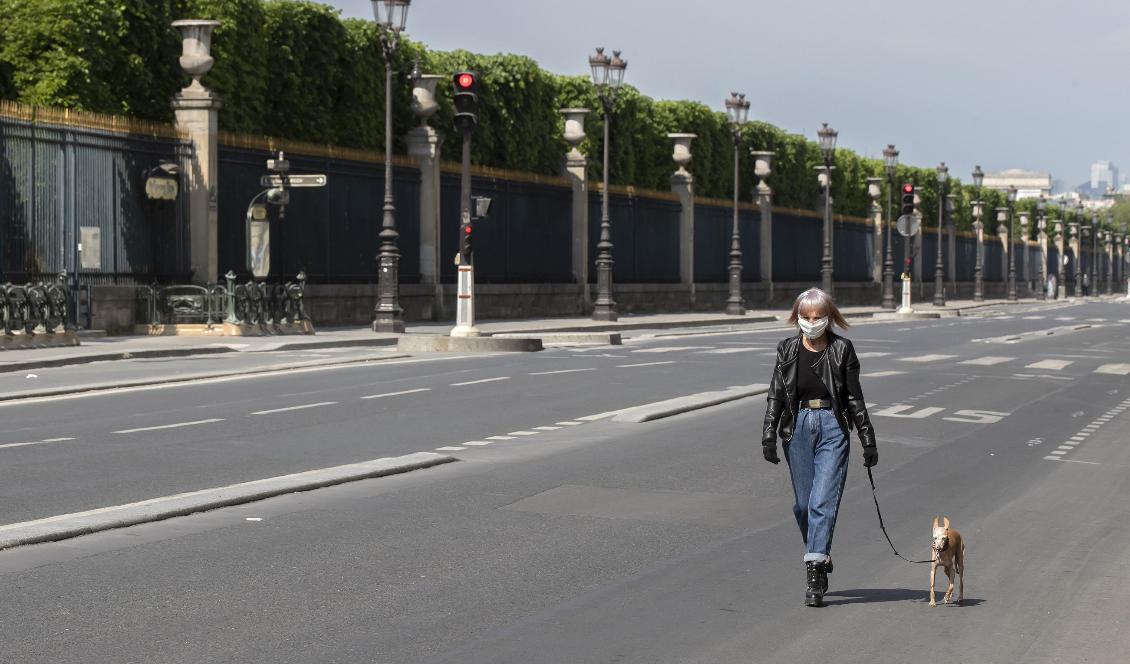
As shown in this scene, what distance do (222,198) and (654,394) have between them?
702 inches

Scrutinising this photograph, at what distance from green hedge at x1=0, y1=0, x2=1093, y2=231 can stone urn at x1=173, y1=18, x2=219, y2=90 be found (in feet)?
3.86

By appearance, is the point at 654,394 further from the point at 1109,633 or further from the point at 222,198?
the point at 222,198

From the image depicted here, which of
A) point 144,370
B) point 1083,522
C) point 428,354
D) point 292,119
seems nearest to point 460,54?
point 292,119

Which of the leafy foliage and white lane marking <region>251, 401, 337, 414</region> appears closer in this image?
white lane marking <region>251, 401, 337, 414</region>

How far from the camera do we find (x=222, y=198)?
36406mm

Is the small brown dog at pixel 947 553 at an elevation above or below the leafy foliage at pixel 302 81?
below

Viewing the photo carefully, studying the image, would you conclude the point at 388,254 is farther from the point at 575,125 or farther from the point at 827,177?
the point at 827,177

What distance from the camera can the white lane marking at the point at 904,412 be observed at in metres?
19.1

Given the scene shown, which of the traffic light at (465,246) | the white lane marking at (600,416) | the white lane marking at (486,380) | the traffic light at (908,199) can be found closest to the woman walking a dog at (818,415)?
the white lane marking at (600,416)

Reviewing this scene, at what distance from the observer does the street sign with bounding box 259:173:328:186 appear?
3494 centimetres

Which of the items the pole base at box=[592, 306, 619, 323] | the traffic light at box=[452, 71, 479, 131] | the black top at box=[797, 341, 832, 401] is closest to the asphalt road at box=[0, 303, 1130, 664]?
the black top at box=[797, 341, 832, 401]

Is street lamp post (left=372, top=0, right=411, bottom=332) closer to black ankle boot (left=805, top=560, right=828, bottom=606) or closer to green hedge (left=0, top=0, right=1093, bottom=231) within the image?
green hedge (left=0, top=0, right=1093, bottom=231)

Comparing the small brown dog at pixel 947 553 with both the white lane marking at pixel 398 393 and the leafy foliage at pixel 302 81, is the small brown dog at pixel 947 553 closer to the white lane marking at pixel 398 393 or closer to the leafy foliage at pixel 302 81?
the white lane marking at pixel 398 393

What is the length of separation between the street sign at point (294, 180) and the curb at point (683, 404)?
15067 millimetres
